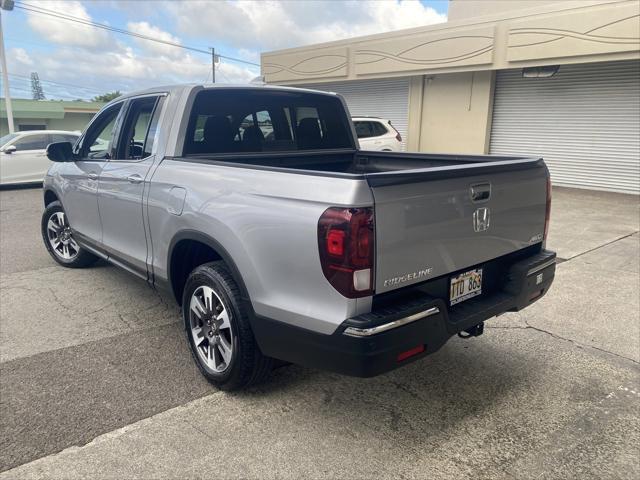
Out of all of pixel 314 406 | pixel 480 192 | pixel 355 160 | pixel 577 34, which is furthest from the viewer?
pixel 577 34

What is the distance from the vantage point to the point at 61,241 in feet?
19.3

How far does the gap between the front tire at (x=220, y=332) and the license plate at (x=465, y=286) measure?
46.1 inches

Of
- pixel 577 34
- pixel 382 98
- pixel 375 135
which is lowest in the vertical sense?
pixel 375 135

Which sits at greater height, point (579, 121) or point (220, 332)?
point (579, 121)

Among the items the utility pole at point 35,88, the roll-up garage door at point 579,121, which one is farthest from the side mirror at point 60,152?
the utility pole at point 35,88

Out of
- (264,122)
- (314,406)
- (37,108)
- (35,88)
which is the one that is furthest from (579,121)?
(35,88)

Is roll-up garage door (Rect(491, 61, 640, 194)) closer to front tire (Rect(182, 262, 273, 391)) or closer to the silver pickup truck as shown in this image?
the silver pickup truck

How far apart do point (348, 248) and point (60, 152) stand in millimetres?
3966

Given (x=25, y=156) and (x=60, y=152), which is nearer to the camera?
(x=60, y=152)

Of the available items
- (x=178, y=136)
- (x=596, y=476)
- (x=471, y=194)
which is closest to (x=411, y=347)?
(x=471, y=194)

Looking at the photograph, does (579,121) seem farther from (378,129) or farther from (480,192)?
(480,192)

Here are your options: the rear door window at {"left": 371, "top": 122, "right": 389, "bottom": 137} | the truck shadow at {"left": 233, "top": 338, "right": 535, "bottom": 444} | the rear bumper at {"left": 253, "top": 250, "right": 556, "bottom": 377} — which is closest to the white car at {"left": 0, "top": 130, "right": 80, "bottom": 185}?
the rear door window at {"left": 371, "top": 122, "right": 389, "bottom": 137}

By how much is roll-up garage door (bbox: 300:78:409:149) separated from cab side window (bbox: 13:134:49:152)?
10048mm

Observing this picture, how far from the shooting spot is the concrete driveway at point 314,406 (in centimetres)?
257
